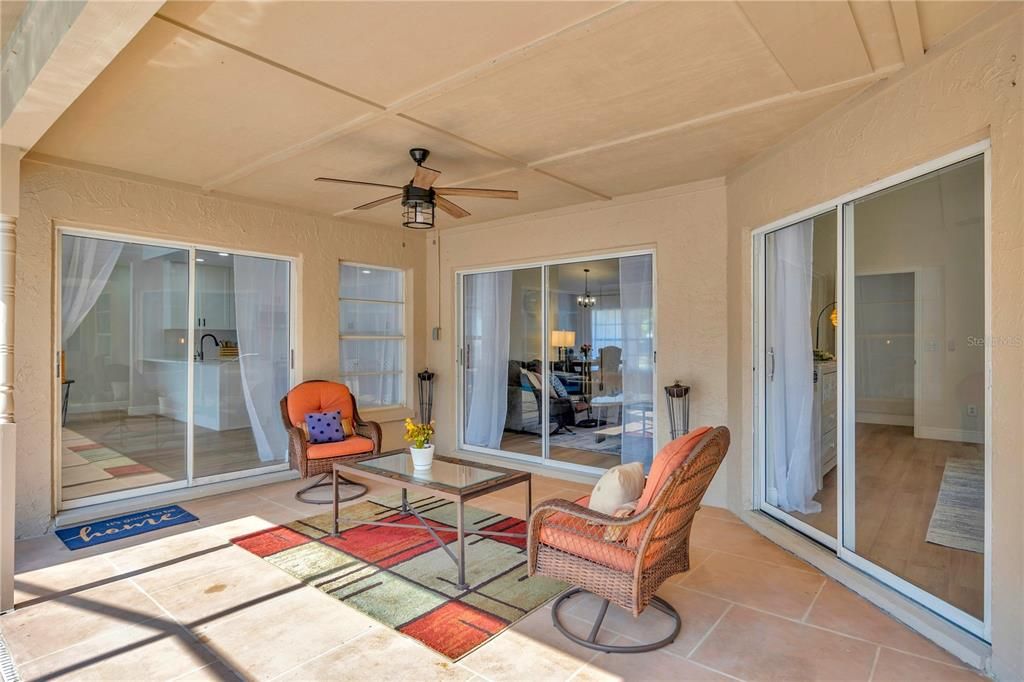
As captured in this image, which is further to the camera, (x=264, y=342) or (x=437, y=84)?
(x=264, y=342)

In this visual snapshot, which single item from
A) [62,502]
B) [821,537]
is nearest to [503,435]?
[821,537]

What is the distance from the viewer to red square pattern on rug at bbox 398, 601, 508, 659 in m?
2.40

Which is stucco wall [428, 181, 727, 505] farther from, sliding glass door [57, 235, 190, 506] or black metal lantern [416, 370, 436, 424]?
sliding glass door [57, 235, 190, 506]

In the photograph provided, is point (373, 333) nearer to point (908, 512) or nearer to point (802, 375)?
point (802, 375)

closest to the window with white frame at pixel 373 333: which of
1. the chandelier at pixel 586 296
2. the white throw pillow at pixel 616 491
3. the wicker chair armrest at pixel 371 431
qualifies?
the wicker chair armrest at pixel 371 431

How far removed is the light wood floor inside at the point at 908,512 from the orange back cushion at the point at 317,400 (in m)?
4.07

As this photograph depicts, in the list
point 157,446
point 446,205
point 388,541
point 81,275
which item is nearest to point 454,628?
point 388,541

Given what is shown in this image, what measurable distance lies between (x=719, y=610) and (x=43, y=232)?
16.4 ft

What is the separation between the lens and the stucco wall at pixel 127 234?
383cm

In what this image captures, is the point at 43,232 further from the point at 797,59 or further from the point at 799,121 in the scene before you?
the point at 799,121

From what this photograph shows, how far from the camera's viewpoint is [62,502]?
160 inches

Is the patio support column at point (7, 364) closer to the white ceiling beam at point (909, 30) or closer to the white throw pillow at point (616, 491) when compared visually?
the white throw pillow at point (616, 491)

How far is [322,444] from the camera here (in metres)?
4.64

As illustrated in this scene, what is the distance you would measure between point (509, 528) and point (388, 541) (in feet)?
2.81
